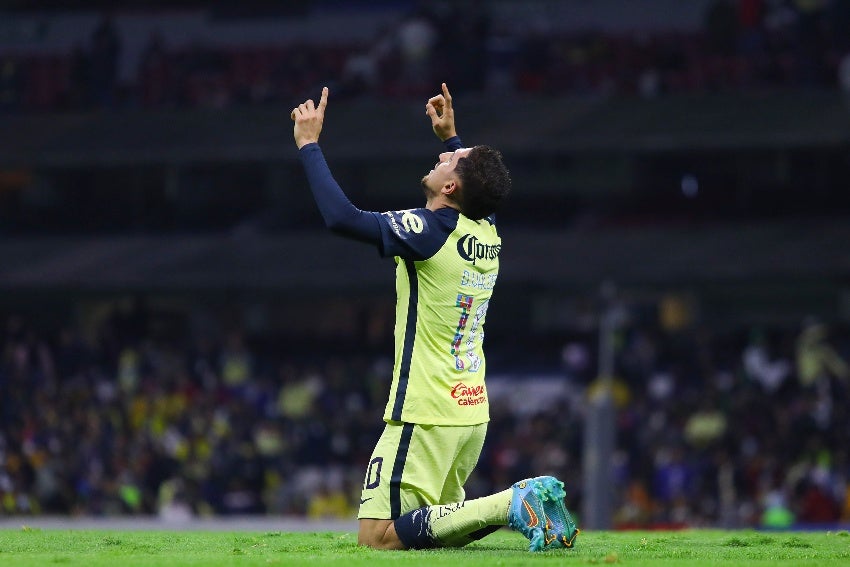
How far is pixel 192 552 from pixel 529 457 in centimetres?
1447

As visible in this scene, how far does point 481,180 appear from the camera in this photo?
7.31 metres

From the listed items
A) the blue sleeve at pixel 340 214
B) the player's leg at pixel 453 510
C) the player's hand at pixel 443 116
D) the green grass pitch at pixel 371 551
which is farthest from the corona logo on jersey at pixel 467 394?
the player's hand at pixel 443 116

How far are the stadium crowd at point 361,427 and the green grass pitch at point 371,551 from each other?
11.5 metres

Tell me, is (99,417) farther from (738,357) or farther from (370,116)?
(738,357)

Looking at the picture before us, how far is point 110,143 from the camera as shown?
1034 inches

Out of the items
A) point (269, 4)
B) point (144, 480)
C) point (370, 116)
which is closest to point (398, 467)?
point (144, 480)

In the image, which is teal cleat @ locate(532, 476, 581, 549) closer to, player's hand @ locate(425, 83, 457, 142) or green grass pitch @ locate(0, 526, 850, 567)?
green grass pitch @ locate(0, 526, 850, 567)

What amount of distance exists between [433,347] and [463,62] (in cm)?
1944

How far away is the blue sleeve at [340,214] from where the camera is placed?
693cm

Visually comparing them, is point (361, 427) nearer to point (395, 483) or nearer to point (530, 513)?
point (395, 483)

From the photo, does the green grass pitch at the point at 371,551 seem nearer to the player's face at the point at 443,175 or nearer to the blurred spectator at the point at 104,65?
the player's face at the point at 443,175

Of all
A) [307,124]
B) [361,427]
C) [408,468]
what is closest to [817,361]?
[361,427]

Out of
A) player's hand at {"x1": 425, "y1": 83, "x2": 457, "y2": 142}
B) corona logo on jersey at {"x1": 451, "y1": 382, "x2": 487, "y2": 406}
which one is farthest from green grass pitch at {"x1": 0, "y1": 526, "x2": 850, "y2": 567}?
player's hand at {"x1": 425, "y1": 83, "x2": 457, "y2": 142}

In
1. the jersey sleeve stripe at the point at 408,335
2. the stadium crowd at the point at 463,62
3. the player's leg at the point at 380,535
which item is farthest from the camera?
the stadium crowd at the point at 463,62
